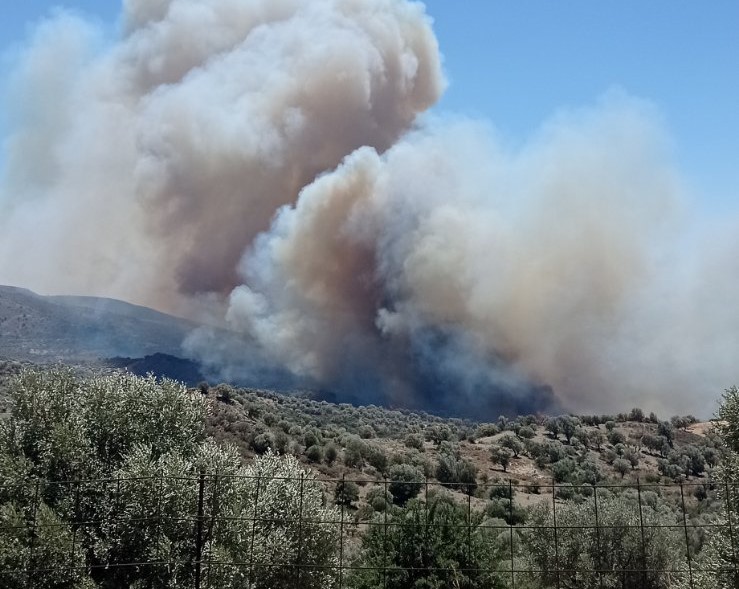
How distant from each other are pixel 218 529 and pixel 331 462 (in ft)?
73.0

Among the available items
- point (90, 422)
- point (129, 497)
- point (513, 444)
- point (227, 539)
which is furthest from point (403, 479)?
point (129, 497)

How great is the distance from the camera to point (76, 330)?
326 ft

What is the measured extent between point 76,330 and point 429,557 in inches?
3721

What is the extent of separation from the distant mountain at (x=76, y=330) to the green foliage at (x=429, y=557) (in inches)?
2696

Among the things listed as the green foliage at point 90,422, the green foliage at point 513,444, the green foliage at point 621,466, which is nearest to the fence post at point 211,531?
the green foliage at point 90,422

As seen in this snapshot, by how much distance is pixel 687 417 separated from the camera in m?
59.5

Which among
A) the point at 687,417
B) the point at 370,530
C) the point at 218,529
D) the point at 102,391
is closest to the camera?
the point at 218,529

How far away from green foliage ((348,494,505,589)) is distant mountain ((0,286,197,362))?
68.5m

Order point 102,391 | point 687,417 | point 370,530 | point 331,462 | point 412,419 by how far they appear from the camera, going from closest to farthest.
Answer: point 370,530 < point 102,391 < point 331,462 < point 687,417 < point 412,419

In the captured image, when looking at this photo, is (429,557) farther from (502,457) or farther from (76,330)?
(76,330)

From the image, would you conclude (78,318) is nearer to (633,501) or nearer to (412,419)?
(412,419)

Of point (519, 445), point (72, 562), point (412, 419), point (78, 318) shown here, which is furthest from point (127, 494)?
point (78, 318)

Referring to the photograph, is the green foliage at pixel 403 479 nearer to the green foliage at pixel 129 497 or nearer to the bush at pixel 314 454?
the bush at pixel 314 454

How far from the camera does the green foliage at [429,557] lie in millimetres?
15695
